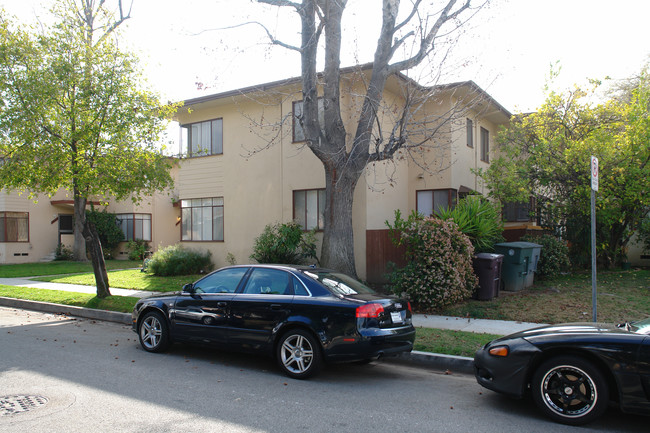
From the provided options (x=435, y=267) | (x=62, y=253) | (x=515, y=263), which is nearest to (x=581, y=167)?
(x=515, y=263)

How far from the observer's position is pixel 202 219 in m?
18.7

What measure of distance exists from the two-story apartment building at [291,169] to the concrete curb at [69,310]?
18.0ft

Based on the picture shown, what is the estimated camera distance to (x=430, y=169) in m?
16.6

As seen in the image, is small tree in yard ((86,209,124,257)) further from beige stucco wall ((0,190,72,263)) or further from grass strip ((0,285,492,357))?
grass strip ((0,285,492,357))

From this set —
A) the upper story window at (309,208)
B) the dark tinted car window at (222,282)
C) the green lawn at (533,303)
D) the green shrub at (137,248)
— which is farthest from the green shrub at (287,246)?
the green shrub at (137,248)

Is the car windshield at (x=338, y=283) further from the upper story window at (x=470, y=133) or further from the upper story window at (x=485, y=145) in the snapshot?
the upper story window at (x=485, y=145)

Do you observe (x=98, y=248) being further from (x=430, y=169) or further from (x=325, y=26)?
(x=430, y=169)

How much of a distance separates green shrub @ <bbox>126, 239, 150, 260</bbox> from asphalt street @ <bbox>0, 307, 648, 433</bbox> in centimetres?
1968

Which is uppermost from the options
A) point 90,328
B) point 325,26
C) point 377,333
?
point 325,26

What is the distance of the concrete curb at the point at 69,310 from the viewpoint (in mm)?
11148

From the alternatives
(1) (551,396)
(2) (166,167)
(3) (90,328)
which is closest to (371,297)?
(1) (551,396)

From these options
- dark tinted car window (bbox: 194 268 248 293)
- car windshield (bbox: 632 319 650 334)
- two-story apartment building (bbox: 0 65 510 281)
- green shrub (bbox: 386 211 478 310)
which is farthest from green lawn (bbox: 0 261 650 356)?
two-story apartment building (bbox: 0 65 510 281)

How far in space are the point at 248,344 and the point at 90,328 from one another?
500 centimetres

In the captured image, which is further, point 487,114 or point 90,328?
point 487,114
